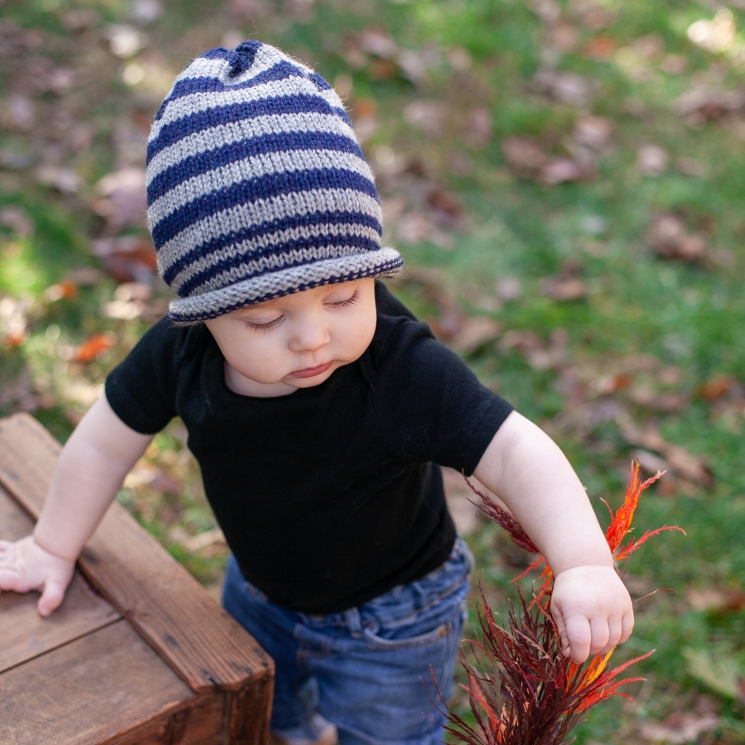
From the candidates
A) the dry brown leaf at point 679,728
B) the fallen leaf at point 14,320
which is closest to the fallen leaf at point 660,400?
the dry brown leaf at point 679,728

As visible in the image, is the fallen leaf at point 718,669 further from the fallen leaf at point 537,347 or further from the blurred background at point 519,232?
the fallen leaf at point 537,347

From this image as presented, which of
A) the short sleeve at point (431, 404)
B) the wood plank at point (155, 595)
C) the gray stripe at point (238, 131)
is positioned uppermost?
the gray stripe at point (238, 131)

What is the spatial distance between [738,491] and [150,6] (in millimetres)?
3852

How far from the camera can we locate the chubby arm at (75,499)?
5.75 feet

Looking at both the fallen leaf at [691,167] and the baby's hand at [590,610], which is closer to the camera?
the baby's hand at [590,610]

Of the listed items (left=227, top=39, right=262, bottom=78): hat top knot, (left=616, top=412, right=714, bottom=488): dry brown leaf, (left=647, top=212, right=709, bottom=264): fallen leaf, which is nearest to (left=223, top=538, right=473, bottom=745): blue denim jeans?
(left=227, top=39, right=262, bottom=78): hat top knot

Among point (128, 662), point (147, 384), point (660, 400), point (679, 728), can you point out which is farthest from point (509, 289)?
point (128, 662)

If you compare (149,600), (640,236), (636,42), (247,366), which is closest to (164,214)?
(247,366)

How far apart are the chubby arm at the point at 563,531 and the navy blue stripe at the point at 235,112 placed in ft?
2.01

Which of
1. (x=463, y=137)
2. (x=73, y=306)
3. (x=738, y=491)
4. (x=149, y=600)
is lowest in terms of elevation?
(x=738, y=491)

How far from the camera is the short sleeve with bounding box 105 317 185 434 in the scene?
1711 millimetres

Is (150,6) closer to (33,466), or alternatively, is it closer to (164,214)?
(33,466)

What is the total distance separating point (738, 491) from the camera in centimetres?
283

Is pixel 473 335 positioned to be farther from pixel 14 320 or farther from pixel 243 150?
pixel 243 150
